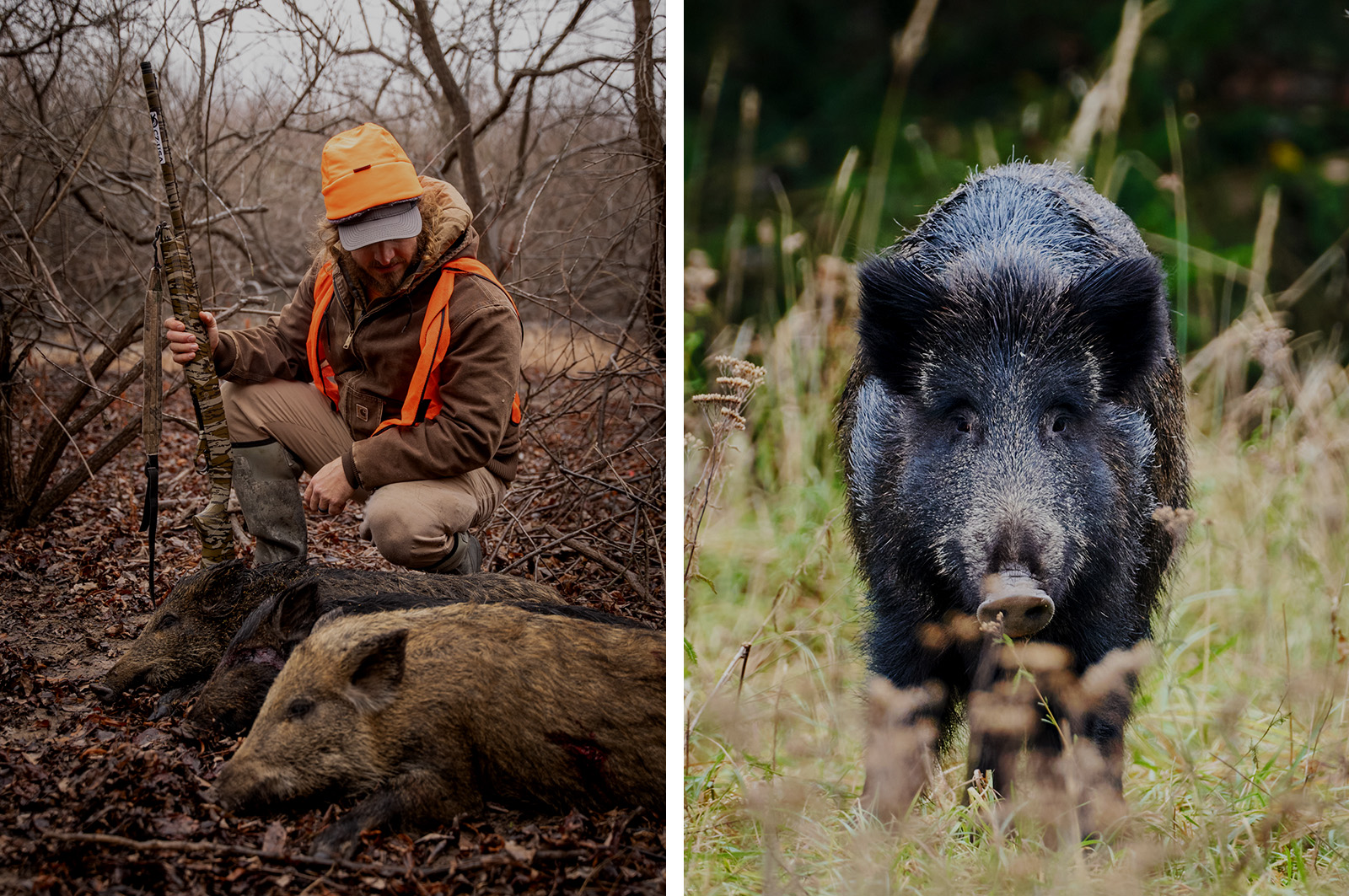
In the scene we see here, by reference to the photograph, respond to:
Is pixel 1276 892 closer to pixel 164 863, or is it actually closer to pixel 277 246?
pixel 164 863

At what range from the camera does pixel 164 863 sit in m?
2.19

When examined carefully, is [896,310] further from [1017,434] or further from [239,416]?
[239,416]

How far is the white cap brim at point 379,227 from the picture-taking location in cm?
288

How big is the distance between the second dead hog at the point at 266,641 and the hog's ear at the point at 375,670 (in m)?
0.21

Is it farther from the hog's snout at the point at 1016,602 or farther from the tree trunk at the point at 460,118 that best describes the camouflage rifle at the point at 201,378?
the hog's snout at the point at 1016,602

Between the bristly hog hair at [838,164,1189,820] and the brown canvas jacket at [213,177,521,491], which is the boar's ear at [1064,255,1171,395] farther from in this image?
the brown canvas jacket at [213,177,521,491]

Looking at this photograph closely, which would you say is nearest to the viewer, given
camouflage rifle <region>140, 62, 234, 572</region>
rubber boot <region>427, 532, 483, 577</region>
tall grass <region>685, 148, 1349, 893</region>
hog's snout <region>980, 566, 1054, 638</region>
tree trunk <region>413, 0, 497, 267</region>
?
hog's snout <region>980, 566, 1054, 638</region>

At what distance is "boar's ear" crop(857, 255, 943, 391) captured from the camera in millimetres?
2822

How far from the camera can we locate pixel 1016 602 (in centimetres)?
241

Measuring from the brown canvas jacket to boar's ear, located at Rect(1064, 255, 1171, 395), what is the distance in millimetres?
1540

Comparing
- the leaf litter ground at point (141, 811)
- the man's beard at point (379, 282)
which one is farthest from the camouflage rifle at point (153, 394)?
the man's beard at point (379, 282)

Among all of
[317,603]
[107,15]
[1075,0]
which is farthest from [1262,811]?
[107,15]

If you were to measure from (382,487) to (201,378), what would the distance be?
0.62m

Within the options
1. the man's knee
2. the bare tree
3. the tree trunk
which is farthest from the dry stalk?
the man's knee
